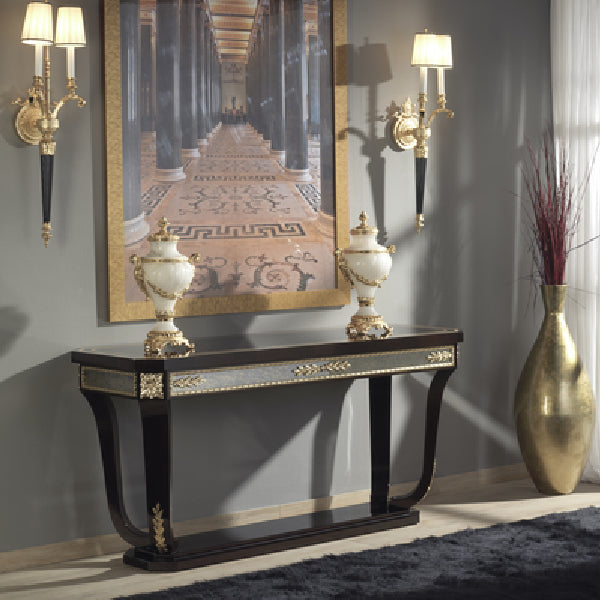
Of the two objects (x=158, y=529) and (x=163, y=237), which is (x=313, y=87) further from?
(x=158, y=529)

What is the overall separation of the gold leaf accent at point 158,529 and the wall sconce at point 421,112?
202cm

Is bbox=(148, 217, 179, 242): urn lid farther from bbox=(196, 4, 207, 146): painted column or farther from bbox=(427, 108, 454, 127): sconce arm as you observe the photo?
bbox=(427, 108, 454, 127): sconce arm

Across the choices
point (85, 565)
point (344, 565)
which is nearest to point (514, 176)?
point (344, 565)

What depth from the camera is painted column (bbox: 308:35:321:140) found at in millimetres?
4973

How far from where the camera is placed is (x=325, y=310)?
5.09m

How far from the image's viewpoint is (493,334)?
5.73 m

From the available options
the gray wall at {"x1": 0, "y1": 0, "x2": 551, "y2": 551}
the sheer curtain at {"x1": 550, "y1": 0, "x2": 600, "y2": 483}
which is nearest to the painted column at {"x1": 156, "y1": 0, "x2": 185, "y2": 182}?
the gray wall at {"x1": 0, "y1": 0, "x2": 551, "y2": 551}

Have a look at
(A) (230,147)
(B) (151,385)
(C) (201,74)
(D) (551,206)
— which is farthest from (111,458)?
(D) (551,206)

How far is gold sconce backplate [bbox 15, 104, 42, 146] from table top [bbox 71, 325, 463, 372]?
0.87m

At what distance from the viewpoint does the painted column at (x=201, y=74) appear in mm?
4621

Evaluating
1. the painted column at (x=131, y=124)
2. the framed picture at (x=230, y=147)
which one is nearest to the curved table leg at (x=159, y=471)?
the framed picture at (x=230, y=147)

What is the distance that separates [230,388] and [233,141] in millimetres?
1198

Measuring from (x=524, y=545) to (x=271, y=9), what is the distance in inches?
103

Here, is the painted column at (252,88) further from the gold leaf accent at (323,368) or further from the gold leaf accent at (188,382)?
the gold leaf accent at (188,382)
